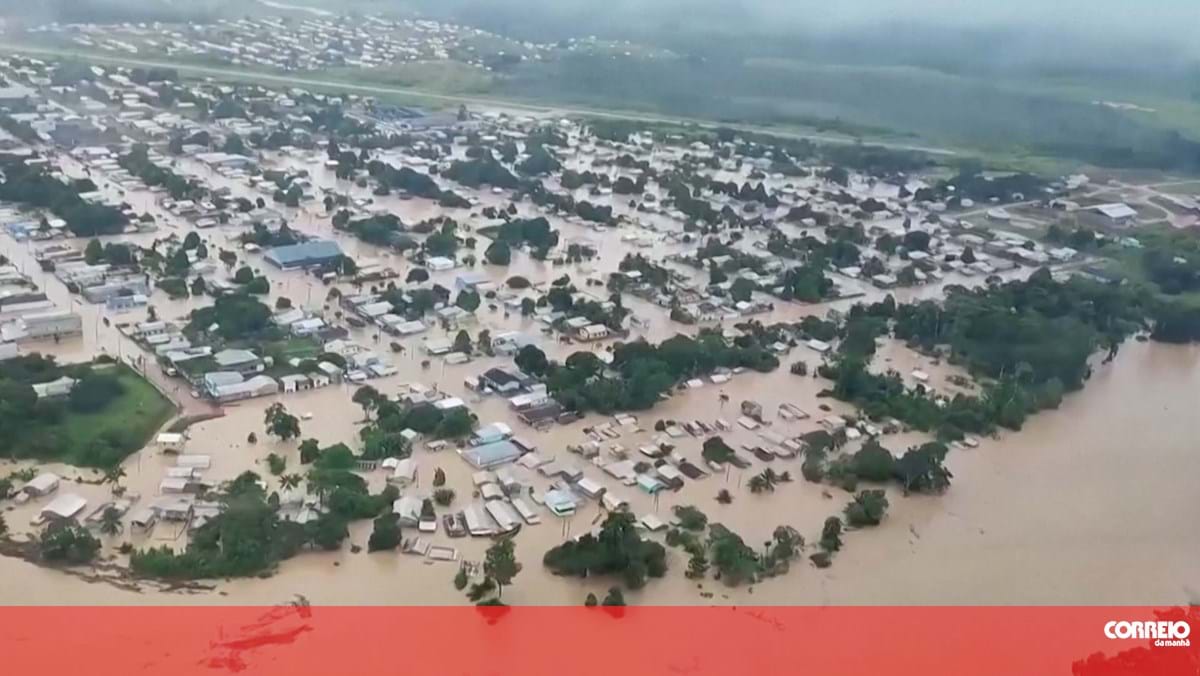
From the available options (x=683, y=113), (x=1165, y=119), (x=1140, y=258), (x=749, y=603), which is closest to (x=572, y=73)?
(x=683, y=113)

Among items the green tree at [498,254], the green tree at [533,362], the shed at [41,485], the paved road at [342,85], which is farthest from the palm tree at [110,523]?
the paved road at [342,85]

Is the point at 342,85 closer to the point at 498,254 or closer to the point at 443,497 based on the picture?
the point at 498,254

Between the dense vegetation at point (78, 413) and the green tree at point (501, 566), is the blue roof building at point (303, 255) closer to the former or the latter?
Answer: the dense vegetation at point (78, 413)

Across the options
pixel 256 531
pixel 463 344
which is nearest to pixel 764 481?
pixel 463 344

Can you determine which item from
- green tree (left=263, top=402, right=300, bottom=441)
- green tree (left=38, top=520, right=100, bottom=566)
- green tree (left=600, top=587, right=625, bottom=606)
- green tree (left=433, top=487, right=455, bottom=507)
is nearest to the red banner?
green tree (left=600, top=587, right=625, bottom=606)

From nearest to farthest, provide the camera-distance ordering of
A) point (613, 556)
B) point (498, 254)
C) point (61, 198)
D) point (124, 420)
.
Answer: point (613, 556) → point (124, 420) → point (498, 254) → point (61, 198)
